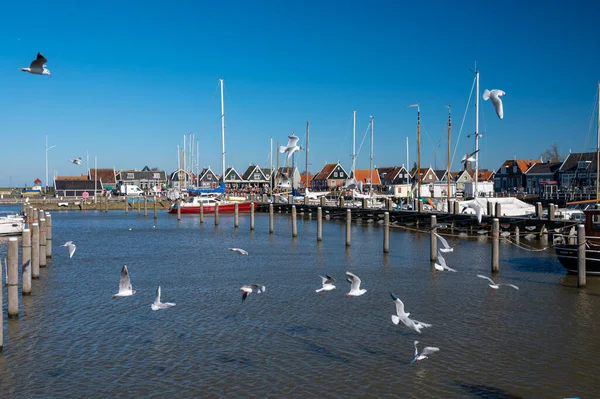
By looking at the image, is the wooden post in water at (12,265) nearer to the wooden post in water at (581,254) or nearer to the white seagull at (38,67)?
the white seagull at (38,67)

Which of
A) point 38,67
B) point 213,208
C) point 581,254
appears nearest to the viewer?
point 38,67

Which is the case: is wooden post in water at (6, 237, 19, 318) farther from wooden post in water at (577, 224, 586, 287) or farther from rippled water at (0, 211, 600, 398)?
wooden post in water at (577, 224, 586, 287)

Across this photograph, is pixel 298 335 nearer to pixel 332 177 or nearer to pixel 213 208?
pixel 213 208

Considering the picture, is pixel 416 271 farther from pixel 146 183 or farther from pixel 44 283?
pixel 146 183

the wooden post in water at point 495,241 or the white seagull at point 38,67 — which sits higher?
the white seagull at point 38,67

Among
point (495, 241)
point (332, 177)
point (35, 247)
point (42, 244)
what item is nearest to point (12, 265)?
point (35, 247)

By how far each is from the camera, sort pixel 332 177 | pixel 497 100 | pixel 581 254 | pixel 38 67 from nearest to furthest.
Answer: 1. pixel 38 67
2. pixel 581 254
3. pixel 497 100
4. pixel 332 177

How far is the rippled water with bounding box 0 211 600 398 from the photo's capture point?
473 inches

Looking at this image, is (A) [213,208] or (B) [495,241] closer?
Result: (B) [495,241]

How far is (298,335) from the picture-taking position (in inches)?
606

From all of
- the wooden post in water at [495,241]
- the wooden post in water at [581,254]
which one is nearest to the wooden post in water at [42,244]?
the wooden post in water at [495,241]

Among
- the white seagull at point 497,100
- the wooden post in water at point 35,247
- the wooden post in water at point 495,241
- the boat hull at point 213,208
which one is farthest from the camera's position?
the boat hull at point 213,208

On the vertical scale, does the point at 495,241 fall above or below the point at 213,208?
above

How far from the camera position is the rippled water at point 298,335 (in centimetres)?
1201
